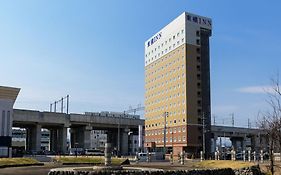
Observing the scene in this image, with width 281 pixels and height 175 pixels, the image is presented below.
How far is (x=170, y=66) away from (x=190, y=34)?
460 inches

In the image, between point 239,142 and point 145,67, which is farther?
point 239,142

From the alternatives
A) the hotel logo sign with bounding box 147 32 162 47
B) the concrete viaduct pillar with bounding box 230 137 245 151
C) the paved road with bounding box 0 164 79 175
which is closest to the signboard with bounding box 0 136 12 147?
the paved road with bounding box 0 164 79 175

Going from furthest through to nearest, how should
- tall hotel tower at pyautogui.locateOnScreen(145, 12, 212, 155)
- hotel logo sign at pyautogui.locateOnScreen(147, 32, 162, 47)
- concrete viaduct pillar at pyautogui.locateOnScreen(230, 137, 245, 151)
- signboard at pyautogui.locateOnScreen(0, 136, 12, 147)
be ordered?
concrete viaduct pillar at pyautogui.locateOnScreen(230, 137, 245, 151) < hotel logo sign at pyautogui.locateOnScreen(147, 32, 162, 47) < tall hotel tower at pyautogui.locateOnScreen(145, 12, 212, 155) < signboard at pyautogui.locateOnScreen(0, 136, 12, 147)

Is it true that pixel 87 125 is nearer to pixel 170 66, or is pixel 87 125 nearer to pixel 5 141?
pixel 170 66

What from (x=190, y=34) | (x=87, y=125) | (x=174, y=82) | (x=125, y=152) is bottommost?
(x=125, y=152)

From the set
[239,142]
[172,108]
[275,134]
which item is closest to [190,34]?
[172,108]

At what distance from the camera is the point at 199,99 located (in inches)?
4028

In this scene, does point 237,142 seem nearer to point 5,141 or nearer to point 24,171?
point 5,141

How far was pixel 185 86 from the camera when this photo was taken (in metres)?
101

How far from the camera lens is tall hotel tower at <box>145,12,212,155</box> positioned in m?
101

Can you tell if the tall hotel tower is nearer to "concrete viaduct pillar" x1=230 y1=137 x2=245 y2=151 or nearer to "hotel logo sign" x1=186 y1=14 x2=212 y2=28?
"hotel logo sign" x1=186 y1=14 x2=212 y2=28

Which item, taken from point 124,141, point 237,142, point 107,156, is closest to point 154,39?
point 124,141

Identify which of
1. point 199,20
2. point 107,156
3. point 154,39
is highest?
point 199,20

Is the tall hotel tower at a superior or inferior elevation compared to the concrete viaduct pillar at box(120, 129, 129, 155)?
superior
